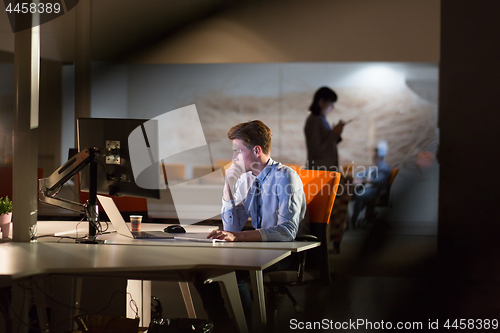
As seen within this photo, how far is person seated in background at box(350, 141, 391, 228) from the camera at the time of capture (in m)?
5.07

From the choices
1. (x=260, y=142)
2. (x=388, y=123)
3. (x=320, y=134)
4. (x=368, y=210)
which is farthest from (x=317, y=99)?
(x=260, y=142)

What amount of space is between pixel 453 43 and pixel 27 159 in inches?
143

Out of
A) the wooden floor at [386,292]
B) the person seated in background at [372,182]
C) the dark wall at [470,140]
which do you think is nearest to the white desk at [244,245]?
the wooden floor at [386,292]

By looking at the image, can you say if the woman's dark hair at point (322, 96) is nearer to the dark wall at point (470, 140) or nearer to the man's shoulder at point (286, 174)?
the dark wall at point (470, 140)

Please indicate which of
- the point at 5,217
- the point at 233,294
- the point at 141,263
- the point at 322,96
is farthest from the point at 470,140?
the point at 5,217

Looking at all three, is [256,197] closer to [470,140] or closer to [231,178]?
[231,178]

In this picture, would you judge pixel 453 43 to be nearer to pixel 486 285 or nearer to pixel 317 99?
pixel 317 99

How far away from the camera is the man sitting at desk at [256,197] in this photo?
2.06 meters

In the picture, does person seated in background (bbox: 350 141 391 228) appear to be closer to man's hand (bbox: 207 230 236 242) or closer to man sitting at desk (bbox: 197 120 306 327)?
man sitting at desk (bbox: 197 120 306 327)

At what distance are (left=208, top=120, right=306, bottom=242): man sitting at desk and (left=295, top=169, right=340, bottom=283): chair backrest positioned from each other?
0.34 ft

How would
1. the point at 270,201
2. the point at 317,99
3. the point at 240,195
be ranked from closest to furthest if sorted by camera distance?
the point at 270,201 → the point at 240,195 → the point at 317,99

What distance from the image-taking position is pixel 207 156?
17.9ft

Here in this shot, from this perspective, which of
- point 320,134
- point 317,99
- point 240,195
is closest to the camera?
point 240,195

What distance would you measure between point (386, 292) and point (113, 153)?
2545 mm
